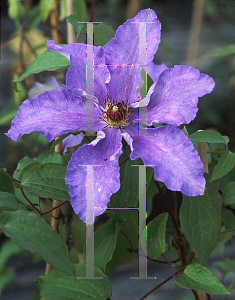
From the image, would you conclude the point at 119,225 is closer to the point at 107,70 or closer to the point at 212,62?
the point at 107,70

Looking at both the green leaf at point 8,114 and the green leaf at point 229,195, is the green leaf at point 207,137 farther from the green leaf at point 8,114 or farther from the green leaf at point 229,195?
the green leaf at point 8,114

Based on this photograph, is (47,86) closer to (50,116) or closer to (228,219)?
(50,116)

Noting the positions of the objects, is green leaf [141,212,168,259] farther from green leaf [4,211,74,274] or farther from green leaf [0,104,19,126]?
green leaf [0,104,19,126]

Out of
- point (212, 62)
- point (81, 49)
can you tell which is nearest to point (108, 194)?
point (81, 49)

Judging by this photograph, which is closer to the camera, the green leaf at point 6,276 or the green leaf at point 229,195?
the green leaf at point 229,195

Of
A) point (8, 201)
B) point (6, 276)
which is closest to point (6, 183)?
point (8, 201)

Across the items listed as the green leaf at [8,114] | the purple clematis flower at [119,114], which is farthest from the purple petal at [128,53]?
the green leaf at [8,114]
